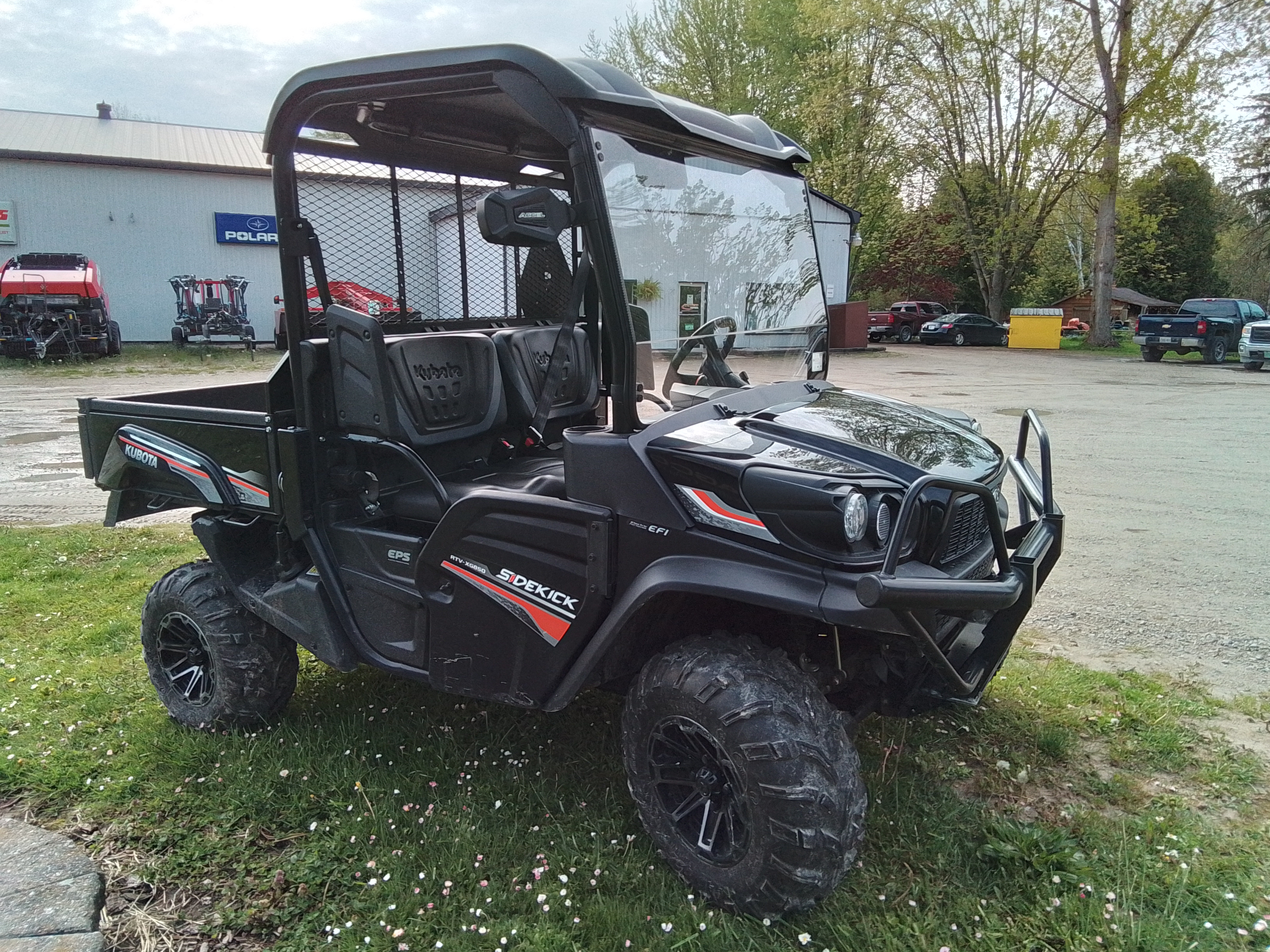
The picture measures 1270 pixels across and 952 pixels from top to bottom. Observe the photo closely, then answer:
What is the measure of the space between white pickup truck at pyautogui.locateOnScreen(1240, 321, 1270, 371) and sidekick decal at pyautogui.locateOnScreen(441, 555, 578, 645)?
76.4 feet

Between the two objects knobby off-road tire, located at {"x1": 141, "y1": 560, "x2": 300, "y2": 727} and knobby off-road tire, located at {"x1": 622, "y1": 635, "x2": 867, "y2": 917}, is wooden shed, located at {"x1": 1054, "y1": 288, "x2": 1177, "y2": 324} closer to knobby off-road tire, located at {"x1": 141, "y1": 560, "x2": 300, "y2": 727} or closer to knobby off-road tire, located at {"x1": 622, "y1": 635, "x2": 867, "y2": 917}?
knobby off-road tire, located at {"x1": 141, "y1": 560, "x2": 300, "y2": 727}

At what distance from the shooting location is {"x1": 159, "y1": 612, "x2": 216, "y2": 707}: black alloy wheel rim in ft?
12.4

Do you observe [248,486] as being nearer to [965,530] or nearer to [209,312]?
[965,530]

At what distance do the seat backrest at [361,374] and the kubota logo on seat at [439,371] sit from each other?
6.9 inches

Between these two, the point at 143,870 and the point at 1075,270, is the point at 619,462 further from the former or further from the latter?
the point at 1075,270

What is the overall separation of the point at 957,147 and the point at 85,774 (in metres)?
33.8

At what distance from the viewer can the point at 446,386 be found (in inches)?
139

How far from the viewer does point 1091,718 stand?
380cm

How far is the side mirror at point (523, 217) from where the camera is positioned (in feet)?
8.11

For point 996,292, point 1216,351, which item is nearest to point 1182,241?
point 996,292

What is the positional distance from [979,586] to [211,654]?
2.89 meters

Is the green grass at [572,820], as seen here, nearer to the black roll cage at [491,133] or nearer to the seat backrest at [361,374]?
the seat backrest at [361,374]

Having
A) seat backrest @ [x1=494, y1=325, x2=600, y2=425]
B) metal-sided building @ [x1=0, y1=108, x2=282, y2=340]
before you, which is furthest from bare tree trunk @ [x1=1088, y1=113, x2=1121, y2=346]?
seat backrest @ [x1=494, y1=325, x2=600, y2=425]

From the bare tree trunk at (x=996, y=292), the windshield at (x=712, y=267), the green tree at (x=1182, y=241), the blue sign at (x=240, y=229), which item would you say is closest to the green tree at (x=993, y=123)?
the bare tree trunk at (x=996, y=292)
